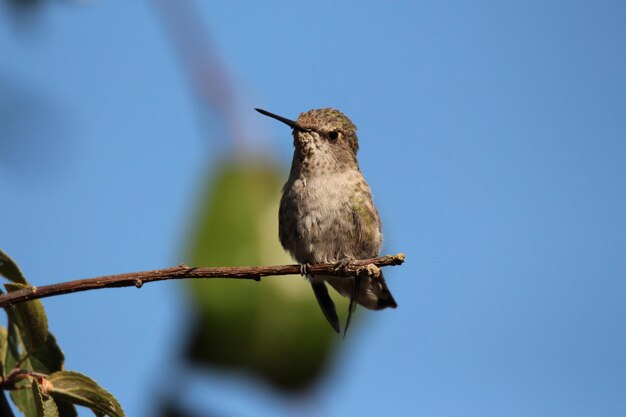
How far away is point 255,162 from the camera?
3004 millimetres

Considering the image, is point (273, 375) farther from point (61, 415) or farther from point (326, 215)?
point (326, 215)

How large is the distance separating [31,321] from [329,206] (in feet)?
7.45

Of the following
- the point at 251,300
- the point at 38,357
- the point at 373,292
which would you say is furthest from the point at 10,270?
the point at 373,292

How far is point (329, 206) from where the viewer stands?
443 centimetres

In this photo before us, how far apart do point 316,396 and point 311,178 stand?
2109 millimetres

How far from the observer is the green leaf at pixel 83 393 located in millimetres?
2232

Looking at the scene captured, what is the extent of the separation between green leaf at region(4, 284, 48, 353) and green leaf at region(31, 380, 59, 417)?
20 centimetres

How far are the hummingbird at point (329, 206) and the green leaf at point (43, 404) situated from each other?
1949 mm

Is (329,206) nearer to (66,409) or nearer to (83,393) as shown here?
(66,409)

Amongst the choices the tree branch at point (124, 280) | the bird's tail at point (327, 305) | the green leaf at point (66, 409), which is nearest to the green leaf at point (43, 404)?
the green leaf at point (66, 409)

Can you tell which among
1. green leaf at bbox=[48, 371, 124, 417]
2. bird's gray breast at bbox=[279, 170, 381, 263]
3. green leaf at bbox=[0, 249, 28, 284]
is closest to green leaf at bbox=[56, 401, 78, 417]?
green leaf at bbox=[48, 371, 124, 417]

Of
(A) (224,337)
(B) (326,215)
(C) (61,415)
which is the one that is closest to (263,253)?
(A) (224,337)

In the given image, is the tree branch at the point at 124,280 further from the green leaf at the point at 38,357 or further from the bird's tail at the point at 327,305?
the bird's tail at the point at 327,305

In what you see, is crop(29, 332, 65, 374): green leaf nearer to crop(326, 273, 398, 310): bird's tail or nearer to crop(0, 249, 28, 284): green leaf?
crop(0, 249, 28, 284): green leaf
